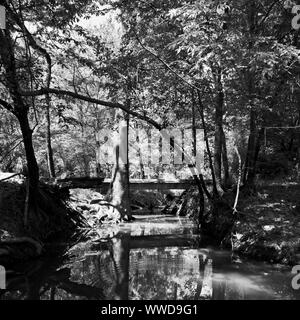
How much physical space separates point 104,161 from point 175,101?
2099 centimetres

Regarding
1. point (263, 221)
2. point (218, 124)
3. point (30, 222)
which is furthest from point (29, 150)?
point (263, 221)

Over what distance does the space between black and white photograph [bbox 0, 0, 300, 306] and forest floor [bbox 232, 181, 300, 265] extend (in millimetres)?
37

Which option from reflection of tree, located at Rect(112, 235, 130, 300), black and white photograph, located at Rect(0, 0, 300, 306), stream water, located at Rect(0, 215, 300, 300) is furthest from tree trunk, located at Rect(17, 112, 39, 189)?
reflection of tree, located at Rect(112, 235, 130, 300)

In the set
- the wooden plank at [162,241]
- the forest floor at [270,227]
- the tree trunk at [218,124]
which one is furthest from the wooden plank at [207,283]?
the tree trunk at [218,124]

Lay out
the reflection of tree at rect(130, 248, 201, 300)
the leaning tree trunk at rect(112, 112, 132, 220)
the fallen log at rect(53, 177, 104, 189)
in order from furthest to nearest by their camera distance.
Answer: the leaning tree trunk at rect(112, 112, 132, 220) < the fallen log at rect(53, 177, 104, 189) < the reflection of tree at rect(130, 248, 201, 300)

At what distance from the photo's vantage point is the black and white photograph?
311 inches

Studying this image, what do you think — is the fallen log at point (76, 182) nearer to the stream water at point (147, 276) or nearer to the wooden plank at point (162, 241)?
the wooden plank at point (162, 241)

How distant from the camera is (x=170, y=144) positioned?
1379 centimetres

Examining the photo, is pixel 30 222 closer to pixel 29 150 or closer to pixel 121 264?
pixel 29 150

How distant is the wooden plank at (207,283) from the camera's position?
7.17 meters

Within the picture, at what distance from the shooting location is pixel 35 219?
12.3 metres

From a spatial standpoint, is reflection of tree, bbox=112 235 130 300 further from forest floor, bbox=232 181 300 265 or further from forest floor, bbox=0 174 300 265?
forest floor, bbox=232 181 300 265

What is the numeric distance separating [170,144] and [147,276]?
6.22m
